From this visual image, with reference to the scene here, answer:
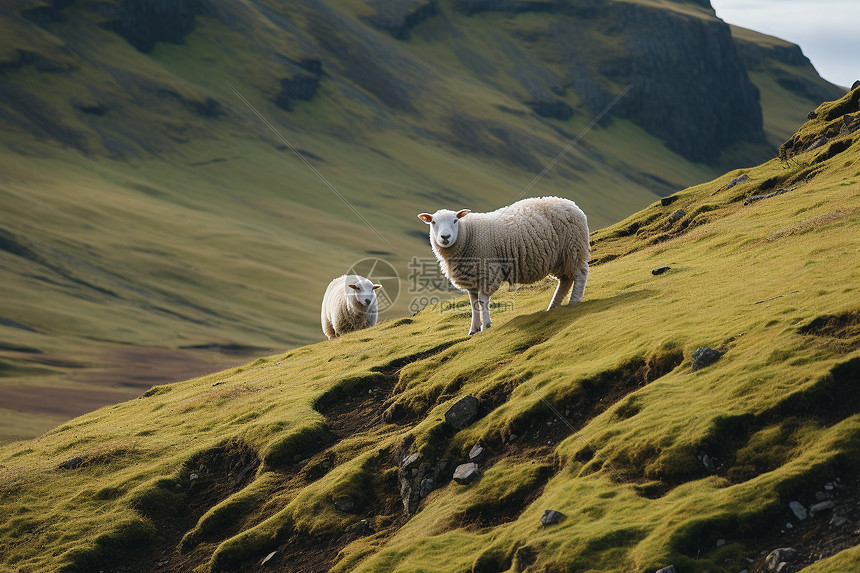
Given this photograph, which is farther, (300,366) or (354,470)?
(300,366)

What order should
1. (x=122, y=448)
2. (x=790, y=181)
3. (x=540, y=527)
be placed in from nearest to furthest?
(x=540, y=527) < (x=122, y=448) < (x=790, y=181)

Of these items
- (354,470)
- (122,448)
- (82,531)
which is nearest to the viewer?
(354,470)

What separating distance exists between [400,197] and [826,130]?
165 m

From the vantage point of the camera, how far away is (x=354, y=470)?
18094 mm

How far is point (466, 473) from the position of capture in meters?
16.1

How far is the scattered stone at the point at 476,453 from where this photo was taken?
16.6 meters

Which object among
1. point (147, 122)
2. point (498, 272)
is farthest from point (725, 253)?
point (147, 122)

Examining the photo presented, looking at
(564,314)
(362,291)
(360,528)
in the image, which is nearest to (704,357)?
(564,314)

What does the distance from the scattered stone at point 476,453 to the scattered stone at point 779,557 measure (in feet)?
21.7

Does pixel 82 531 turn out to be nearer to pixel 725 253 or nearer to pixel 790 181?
pixel 725 253

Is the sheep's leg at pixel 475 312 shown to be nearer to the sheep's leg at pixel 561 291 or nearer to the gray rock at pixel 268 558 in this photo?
the sheep's leg at pixel 561 291

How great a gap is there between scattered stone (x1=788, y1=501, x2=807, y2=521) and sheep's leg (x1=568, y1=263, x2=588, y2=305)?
1139cm

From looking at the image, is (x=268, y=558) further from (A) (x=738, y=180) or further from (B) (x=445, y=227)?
(A) (x=738, y=180)

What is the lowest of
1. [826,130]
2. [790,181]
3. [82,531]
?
[82,531]
